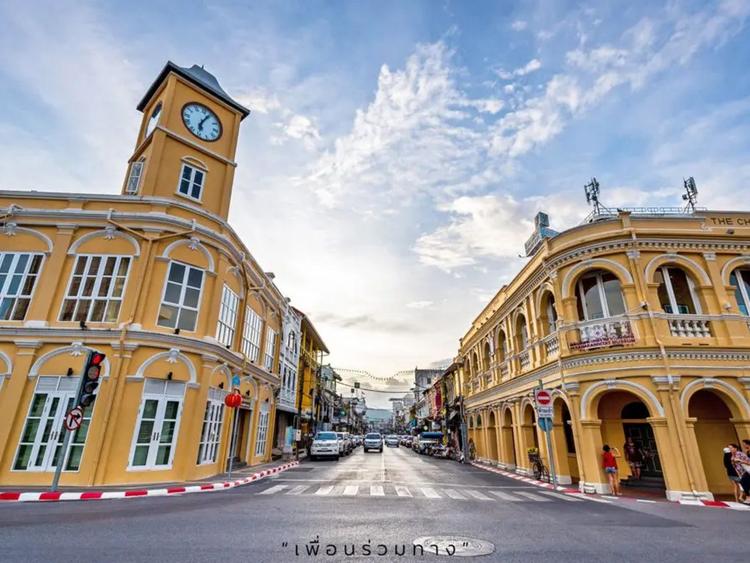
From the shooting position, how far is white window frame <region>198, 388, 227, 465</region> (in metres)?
15.4

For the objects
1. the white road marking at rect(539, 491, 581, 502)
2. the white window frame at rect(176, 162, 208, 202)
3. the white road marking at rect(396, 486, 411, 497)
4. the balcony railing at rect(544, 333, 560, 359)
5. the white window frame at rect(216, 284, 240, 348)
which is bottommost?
the white road marking at rect(539, 491, 581, 502)

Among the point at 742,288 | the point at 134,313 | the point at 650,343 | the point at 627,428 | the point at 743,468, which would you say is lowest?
the point at 743,468

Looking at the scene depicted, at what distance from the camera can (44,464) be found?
41.2 feet

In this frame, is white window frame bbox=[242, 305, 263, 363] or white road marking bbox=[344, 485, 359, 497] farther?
white window frame bbox=[242, 305, 263, 363]

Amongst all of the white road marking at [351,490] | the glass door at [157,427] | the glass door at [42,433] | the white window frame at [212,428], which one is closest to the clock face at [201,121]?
the glass door at [157,427]

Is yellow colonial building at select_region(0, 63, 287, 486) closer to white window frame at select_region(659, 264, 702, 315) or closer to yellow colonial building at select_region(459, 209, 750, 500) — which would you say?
yellow colonial building at select_region(459, 209, 750, 500)

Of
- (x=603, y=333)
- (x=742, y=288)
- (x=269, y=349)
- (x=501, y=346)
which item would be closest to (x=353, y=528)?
(x=603, y=333)

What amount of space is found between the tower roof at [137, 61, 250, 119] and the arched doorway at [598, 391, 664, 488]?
70.2ft

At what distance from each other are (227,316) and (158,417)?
5256 mm

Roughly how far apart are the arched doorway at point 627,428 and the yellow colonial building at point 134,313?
49.5 feet

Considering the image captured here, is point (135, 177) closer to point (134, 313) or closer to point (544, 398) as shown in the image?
point (134, 313)

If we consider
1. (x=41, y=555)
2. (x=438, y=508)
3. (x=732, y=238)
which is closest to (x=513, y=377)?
(x=732, y=238)

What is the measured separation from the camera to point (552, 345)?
665 inches

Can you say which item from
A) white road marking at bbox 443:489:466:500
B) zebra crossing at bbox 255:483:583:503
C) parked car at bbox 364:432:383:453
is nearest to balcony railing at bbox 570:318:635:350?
zebra crossing at bbox 255:483:583:503
